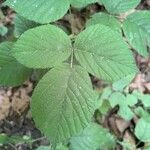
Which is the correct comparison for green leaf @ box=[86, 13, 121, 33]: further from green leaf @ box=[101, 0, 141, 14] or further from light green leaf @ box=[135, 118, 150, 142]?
light green leaf @ box=[135, 118, 150, 142]

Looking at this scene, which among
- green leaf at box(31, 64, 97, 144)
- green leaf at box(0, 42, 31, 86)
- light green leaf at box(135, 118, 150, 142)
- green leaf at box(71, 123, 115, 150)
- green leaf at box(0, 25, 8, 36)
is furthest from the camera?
green leaf at box(0, 25, 8, 36)

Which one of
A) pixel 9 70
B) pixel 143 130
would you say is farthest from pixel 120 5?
pixel 143 130

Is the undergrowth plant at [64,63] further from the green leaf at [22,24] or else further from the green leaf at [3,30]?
the green leaf at [3,30]

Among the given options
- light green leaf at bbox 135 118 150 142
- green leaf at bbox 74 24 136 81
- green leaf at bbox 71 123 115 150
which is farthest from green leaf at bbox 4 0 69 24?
light green leaf at bbox 135 118 150 142

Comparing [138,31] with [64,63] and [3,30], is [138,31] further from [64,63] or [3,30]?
[3,30]

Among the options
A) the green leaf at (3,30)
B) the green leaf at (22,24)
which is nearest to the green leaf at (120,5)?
the green leaf at (22,24)

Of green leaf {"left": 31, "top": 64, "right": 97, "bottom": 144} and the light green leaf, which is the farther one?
the light green leaf

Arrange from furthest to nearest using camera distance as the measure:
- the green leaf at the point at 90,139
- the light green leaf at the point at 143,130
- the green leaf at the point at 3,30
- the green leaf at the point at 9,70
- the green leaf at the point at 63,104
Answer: the green leaf at the point at 3,30, the light green leaf at the point at 143,130, the green leaf at the point at 90,139, the green leaf at the point at 9,70, the green leaf at the point at 63,104
